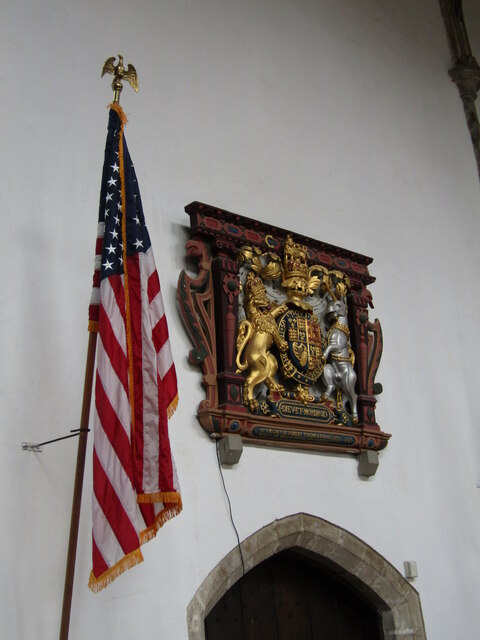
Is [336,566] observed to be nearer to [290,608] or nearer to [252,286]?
[290,608]

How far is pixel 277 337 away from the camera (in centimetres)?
482

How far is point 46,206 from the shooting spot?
4.24 m

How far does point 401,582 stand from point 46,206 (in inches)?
117

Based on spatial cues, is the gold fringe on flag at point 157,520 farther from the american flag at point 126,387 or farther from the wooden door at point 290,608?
the wooden door at point 290,608

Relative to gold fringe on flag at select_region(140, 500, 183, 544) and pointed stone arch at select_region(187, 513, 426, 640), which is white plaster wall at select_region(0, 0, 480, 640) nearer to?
pointed stone arch at select_region(187, 513, 426, 640)

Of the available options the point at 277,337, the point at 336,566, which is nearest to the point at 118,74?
the point at 277,337

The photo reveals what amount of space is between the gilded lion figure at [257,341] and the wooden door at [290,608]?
98 cm

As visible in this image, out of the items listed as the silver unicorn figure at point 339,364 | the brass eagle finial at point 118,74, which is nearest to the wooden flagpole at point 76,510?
the brass eagle finial at point 118,74

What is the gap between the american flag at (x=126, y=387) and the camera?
3.35 meters

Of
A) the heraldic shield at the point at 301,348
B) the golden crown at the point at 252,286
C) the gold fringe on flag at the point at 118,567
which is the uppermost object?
the golden crown at the point at 252,286

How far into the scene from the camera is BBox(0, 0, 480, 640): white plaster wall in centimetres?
386

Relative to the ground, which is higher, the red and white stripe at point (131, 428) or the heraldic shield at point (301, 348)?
the heraldic shield at point (301, 348)

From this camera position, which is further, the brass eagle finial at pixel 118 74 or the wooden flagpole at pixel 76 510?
the brass eagle finial at pixel 118 74

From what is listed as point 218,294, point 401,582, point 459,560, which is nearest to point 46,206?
point 218,294
